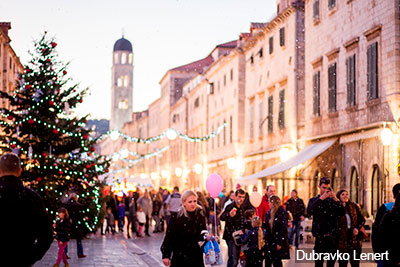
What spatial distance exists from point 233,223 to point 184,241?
448 cm

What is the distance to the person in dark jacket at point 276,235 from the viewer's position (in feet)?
42.7

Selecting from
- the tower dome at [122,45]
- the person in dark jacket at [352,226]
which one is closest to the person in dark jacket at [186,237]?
the person in dark jacket at [352,226]

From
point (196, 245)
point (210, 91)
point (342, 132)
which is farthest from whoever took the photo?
point (210, 91)

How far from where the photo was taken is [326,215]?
12.3m

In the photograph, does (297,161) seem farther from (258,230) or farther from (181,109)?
(181,109)

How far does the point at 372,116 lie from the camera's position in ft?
81.5

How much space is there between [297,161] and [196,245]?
65.6 ft

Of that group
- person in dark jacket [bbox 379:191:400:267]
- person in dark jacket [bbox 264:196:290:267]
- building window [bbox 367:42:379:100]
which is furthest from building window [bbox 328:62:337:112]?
person in dark jacket [bbox 379:191:400:267]

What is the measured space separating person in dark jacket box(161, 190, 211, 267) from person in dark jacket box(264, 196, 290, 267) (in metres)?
3.68

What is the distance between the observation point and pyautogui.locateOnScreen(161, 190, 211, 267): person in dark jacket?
30.9 ft

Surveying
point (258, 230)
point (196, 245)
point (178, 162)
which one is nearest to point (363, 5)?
point (258, 230)

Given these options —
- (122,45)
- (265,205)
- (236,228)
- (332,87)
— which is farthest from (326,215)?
(122,45)

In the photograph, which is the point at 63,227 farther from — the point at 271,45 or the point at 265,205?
the point at 271,45

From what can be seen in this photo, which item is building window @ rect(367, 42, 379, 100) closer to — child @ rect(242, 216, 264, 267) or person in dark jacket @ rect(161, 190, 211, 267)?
child @ rect(242, 216, 264, 267)
